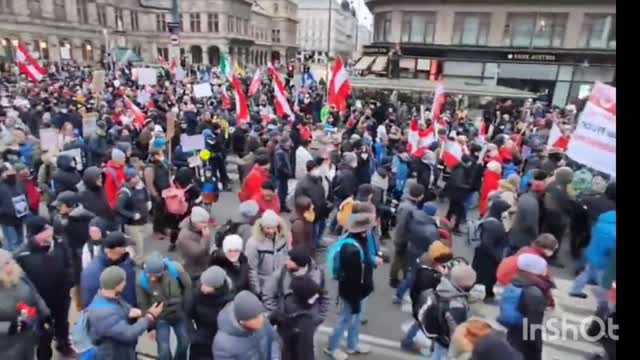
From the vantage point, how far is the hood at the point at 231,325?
3559 millimetres

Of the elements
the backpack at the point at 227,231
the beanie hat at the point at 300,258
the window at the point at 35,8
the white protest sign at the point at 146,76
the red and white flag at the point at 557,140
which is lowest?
the backpack at the point at 227,231

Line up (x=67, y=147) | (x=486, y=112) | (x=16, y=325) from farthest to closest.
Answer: (x=486, y=112), (x=67, y=147), (x=16, y=325)

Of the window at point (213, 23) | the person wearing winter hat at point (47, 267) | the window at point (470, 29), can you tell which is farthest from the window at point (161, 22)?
the person wearing winter hat at point (47, 267)

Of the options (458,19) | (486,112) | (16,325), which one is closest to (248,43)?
(458,19)

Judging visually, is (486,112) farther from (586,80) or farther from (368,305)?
(368,305)

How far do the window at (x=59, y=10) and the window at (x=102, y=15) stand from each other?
6589 mm

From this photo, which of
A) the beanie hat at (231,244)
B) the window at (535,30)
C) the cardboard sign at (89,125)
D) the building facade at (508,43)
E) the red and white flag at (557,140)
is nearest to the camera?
the beanie hat at (231,244)

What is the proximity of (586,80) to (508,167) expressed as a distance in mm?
24601

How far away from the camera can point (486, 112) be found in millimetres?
20062

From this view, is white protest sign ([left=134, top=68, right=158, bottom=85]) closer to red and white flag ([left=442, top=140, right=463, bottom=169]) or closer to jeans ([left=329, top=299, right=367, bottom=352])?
red and white flag ([left=442, top=140, right=463, bottom=169])

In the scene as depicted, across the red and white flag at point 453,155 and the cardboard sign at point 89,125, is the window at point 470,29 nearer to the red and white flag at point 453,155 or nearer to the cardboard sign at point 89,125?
the red and white flag at point 453,155

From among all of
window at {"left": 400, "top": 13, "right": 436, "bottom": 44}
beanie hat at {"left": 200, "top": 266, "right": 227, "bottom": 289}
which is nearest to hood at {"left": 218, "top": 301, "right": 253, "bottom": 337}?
beanie hat at {"left": 200, "top": 266, "right": 227, "bottom": 289}
